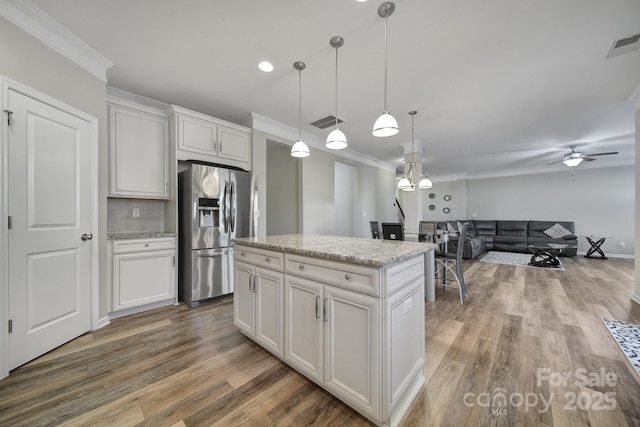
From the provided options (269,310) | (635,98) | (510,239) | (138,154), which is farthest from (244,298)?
(510,239)

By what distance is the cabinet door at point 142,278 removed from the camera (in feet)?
8.68

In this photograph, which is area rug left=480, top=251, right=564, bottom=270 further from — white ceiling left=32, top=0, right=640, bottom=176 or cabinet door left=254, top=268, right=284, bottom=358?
cabinet door left=254, top=268, right=284, bottom=358

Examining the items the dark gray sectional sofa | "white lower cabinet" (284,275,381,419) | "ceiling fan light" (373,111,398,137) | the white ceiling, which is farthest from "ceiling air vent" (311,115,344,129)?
the dark gray sectional sofa

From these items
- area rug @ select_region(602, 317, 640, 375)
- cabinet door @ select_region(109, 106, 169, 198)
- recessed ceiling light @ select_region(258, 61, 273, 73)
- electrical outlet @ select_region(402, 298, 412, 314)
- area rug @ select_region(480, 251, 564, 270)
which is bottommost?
area rug @ select_region(480, 251, 564, 270)

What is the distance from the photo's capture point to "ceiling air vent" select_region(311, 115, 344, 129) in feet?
12.8

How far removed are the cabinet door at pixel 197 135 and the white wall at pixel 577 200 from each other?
908cm

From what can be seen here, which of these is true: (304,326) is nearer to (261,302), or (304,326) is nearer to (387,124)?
(261,302)

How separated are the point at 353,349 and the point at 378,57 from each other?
2.52 m

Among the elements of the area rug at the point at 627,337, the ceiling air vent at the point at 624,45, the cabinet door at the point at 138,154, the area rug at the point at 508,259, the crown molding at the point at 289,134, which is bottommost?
the area rug at the point at 508,259

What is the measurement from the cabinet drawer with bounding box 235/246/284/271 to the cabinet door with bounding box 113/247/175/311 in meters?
1.32

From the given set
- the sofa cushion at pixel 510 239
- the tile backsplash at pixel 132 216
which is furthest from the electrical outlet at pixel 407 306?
the sofa cushion at pixel 510 239

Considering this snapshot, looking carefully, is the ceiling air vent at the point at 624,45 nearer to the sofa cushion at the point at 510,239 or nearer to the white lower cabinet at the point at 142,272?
the white lower cabinet at the point at 142,272

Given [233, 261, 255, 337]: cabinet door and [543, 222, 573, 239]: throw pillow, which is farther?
[543, 222, 573, 239]: throw pillow

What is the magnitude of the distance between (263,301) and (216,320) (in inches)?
41.7
